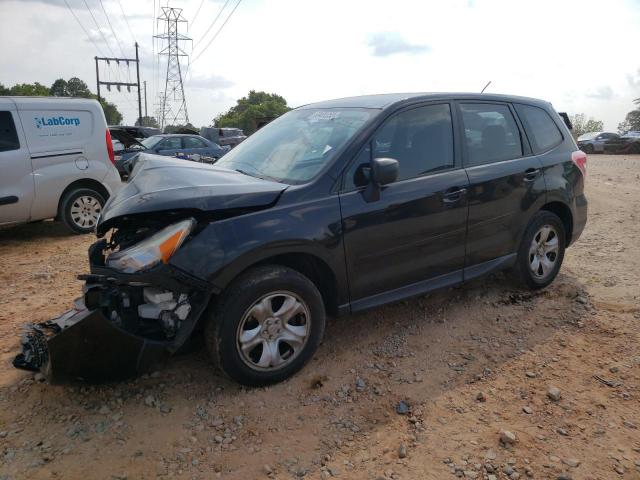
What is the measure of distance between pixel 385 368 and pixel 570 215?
2510 millimetres

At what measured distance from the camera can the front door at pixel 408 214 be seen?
3.18 meters

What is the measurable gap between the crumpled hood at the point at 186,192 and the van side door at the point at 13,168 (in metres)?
4.11

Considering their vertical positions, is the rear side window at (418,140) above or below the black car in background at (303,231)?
above

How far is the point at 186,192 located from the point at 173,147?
38.2 ft

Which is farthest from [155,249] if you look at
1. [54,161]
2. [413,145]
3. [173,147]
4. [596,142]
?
[596,142]

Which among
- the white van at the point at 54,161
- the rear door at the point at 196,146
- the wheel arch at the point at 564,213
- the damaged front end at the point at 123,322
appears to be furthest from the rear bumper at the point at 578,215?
the rear door at the point at 196,146

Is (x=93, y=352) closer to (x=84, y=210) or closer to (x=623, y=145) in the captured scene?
(x=84, y=210)

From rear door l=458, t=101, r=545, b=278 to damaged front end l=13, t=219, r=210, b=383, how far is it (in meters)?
2.20

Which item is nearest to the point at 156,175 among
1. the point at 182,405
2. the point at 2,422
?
the point at 182,405

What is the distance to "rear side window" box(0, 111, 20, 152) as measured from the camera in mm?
6328

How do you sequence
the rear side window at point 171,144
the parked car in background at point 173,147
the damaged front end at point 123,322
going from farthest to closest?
the rear side window at point 171,144, the parked car in background at point 173,147, the damaged front end at point 123,322

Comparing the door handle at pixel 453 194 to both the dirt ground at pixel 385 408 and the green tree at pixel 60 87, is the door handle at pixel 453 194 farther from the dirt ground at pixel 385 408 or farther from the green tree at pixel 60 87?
the green tree at pixel 60 87

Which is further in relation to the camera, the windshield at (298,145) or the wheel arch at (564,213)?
the wheel arch at (564,213)

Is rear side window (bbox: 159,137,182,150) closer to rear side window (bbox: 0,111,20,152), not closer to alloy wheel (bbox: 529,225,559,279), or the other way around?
rear side window (bbox: 0,111,20,152)
